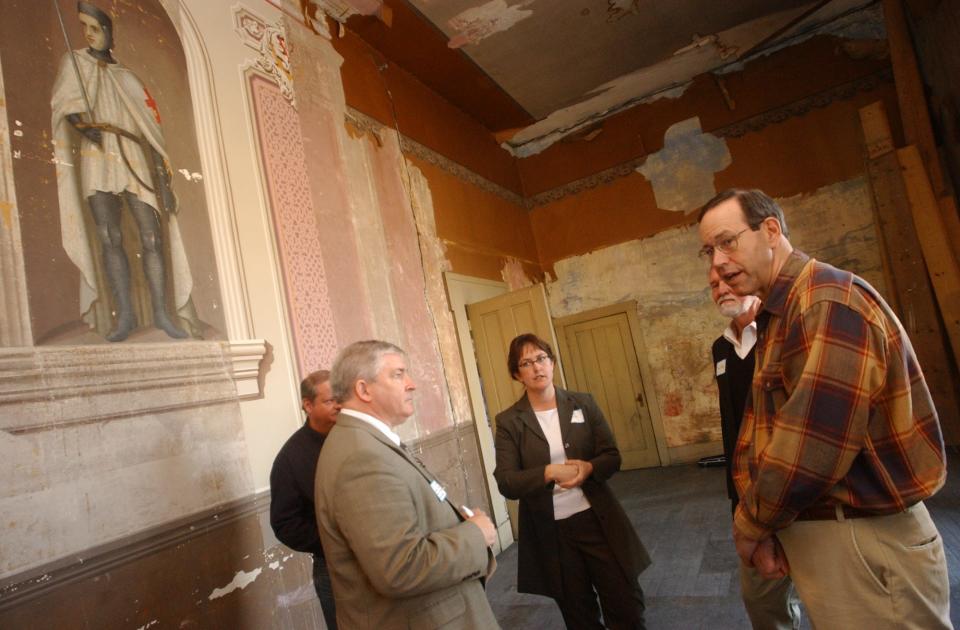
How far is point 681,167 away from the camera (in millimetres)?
7230

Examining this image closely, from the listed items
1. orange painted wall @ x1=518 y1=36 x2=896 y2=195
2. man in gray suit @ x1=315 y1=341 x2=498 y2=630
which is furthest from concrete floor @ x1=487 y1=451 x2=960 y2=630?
orange painted wall @ x1=518 y1=36 x2=896 y2=195

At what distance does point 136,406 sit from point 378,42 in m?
4.33

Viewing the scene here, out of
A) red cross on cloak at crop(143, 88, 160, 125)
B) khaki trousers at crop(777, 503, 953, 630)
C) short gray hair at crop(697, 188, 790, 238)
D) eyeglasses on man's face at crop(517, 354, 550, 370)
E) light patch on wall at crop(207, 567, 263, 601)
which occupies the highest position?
red cross on cloak at crop(143, 88, 160, 125)

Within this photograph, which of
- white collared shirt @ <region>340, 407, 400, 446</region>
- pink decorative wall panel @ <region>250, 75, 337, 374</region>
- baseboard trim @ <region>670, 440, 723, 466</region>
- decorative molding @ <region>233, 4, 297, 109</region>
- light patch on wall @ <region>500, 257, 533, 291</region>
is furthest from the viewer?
baseboard trim @ <region>670, 440, 723, 466</region>

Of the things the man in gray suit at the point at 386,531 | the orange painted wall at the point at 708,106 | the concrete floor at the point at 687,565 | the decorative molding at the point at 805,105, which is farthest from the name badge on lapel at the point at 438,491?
the decorative molding at the point at 805,105

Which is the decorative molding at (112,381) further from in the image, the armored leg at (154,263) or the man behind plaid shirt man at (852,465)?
the man behind plaid shirt man at (852,465)

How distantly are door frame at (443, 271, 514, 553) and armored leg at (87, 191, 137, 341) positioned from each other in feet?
10.2

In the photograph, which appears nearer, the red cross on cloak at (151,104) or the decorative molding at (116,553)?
the decorative molding at (116,553)

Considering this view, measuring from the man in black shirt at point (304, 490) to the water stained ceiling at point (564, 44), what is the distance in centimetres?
371

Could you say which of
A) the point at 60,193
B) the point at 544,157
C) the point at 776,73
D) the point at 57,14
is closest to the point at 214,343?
the point at 60,193

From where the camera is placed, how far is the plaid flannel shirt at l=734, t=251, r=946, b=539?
112cm

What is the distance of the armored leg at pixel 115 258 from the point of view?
2414 millimetres

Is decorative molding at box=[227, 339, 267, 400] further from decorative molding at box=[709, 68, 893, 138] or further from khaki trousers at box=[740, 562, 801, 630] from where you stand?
decorative molding at box=[709, 68, 893, 138]

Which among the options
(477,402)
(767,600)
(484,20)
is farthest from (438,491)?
(484,20)
